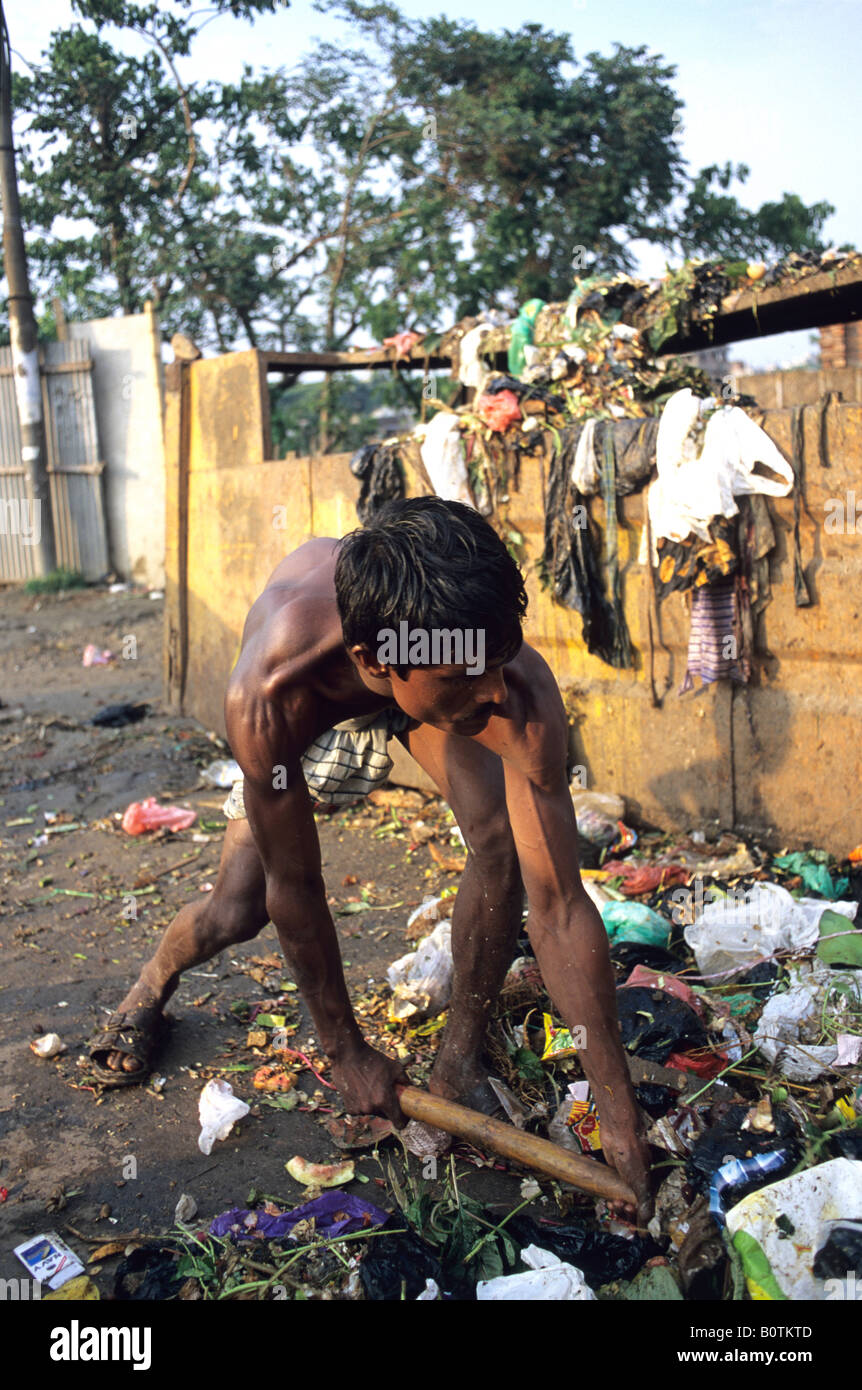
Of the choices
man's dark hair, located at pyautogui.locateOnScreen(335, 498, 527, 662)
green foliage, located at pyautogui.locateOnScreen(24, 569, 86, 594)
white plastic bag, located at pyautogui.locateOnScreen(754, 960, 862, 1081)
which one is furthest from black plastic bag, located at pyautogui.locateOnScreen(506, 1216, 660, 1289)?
green foliage, located at pyautogui.locateOnScreen(24, 569, 86, 594)

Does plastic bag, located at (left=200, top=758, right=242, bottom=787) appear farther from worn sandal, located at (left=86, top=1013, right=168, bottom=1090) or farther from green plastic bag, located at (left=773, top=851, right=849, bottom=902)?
green plastic bag, located at (left=773, top=851, right=849, bottom=902)

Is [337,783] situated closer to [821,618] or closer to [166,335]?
[821,618]

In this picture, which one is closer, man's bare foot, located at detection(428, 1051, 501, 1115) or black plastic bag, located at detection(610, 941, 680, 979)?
man's bare foot, located at detection(428, 1051, 501, 1115)

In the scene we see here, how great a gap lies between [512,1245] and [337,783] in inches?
45.0

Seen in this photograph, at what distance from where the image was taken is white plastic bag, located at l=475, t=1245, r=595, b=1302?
194 centimetres

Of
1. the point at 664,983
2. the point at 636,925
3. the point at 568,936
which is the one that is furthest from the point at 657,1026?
the point at 568,936

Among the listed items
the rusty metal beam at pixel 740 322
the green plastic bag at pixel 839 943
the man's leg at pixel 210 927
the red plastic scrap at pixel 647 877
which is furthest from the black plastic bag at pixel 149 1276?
the rusty metal beam at pixel 740 322

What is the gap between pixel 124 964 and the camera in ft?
12.2

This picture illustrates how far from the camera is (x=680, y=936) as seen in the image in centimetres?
348

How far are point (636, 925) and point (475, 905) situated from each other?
1029mm

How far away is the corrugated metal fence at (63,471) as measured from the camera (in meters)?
10.9

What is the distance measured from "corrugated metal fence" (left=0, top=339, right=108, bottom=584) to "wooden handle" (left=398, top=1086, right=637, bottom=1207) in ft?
31.6

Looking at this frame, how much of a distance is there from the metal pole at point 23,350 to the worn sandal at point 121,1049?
8803 millimetres
